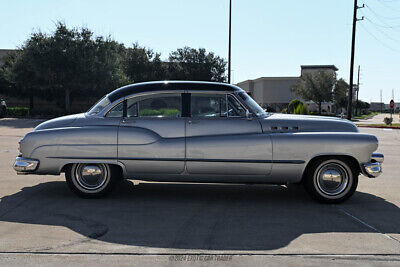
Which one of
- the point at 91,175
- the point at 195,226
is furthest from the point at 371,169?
the point at 91,175

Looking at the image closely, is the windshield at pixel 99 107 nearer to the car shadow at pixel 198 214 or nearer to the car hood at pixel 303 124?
the car shadow at pixel 198 214

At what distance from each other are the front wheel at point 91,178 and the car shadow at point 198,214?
0.14m

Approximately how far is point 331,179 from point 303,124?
0.91 m

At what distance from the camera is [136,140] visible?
5.68 m

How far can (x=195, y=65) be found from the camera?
5050 centimetres

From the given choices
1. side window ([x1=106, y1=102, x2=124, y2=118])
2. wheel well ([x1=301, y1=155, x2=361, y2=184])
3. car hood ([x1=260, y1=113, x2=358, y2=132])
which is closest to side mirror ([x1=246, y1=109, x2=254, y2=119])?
car hood ([x1=260, y1=113, x2=358, y2=132])

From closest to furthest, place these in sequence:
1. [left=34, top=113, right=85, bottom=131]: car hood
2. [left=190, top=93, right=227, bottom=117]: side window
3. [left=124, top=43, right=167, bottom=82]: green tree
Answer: [left=190, top=93, right=227, bottom=117]: side window
[left=34, top=113, right=85, bottom=131]: car hood
[left=124, top=43, right=167, bottom=82]: green tree

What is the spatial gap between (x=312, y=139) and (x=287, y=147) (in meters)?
0.38

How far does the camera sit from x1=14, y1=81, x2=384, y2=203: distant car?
558 cm

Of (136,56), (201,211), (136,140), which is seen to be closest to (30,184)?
(136,140)

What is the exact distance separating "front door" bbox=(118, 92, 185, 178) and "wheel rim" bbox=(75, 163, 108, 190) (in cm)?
40

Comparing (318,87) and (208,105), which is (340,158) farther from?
(318,87)

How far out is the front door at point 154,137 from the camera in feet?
18.5

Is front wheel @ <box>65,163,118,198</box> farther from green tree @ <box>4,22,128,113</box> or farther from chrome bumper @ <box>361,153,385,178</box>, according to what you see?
green tree @ <box>4,22,128,113</box>
